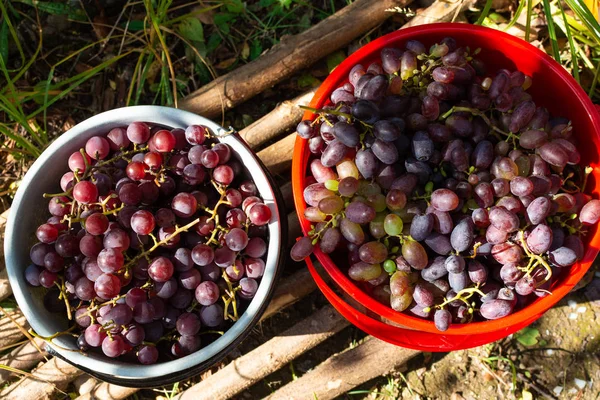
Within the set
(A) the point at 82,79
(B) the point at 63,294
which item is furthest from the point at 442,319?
(A) the point at 82,79

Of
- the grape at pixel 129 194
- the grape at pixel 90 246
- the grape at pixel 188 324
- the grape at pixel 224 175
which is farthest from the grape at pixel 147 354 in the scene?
the grape at pixel 224 175

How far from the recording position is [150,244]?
5.39 feet

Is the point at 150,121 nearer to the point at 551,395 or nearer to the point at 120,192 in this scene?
the point at 120,192

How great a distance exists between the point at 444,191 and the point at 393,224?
0.53 feet

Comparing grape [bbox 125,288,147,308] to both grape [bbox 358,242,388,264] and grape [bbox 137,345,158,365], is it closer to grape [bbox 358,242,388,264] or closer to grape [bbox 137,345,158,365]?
grape [bbox 137,345,158,365]

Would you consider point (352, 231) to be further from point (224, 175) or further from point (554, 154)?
point (554, 154)

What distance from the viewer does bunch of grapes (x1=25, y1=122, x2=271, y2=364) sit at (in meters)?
1.56

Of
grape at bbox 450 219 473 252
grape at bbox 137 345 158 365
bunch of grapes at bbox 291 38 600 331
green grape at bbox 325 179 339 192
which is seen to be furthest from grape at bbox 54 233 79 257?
grape at bbox 450 219 473 252

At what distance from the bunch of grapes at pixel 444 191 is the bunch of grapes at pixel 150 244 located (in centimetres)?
22

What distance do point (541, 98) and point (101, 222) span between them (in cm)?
145

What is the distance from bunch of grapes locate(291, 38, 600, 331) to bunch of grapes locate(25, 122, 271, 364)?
0.71 ft

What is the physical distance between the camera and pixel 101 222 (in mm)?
1548

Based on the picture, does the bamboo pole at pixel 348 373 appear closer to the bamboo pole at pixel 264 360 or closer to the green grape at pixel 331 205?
the bamboo pole at pixel 264 360

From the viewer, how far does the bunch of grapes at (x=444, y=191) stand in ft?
4.91
